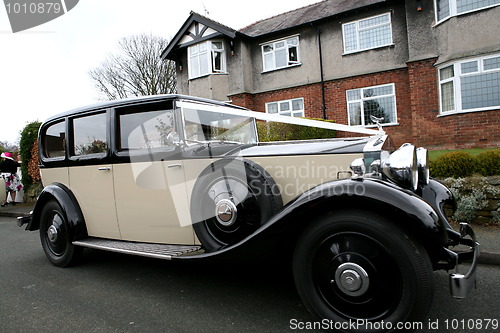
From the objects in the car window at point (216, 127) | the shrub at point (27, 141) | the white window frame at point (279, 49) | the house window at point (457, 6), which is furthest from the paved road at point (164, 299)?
the white window frame at point (279, 49)

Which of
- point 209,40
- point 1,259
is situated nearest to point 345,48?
point 209,40

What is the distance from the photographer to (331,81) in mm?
13570

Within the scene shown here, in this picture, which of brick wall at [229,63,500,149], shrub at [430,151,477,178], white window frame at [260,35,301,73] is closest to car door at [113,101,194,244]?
shrub at [430,151,477,178]

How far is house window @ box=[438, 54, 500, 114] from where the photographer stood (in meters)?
9.82

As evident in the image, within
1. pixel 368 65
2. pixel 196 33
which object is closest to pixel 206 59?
pixel 196 33

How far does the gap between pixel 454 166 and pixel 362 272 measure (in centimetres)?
382

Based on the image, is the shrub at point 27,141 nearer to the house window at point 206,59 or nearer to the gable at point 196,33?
the house window at point 206,59

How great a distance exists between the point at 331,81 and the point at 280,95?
2379 mm

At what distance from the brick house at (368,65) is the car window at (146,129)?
10545 mm

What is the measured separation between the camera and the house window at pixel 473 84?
9.82m

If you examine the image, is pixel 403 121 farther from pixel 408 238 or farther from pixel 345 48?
pixel 408 238

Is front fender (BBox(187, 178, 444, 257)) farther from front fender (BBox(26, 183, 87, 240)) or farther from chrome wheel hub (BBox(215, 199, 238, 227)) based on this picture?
front fender (BBox(26, 183, 87, 240))

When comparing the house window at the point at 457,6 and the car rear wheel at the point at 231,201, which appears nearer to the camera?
the car rear wheel at the point at 231,201

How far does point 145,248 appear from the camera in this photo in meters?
2.93
